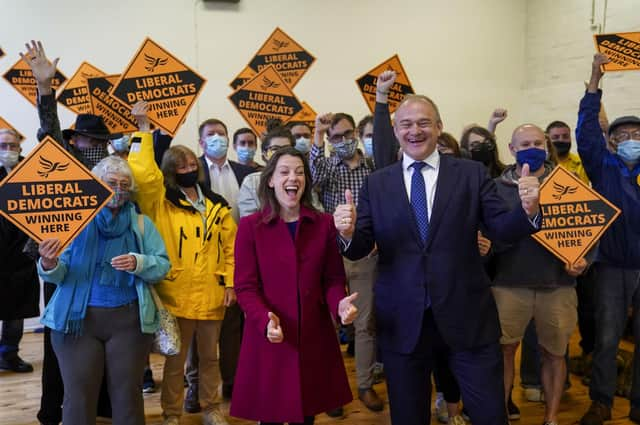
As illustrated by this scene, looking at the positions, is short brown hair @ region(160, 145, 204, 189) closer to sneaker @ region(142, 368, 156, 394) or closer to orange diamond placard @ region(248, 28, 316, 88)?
sneaker @ region(142, 368, 156, 394)

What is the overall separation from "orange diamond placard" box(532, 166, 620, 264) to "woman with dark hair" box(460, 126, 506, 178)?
2.09 ft

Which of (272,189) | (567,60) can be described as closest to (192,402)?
(272,189)

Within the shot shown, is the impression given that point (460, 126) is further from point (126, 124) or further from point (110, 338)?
point (110, 338)

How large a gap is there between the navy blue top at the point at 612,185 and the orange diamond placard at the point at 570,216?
0.36 m

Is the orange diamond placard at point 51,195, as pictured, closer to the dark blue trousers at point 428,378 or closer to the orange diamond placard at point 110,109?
the orange diamond placard at point 110,109

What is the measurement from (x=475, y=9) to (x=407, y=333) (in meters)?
6.31

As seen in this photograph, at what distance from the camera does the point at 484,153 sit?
3562mm

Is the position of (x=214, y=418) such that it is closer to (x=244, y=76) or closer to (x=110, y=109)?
(x=110, y=109)

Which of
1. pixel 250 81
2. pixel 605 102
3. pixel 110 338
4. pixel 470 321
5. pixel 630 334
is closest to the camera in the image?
pixel 470 321

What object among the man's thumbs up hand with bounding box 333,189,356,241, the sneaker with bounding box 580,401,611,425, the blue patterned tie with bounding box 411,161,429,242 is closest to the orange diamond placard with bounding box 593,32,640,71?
the sneaker with bounding box 580,401,611,425

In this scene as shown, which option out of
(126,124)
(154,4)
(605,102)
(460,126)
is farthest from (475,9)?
(126,124)

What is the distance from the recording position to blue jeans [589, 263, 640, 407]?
3260 millimetres

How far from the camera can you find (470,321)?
2.11 metres

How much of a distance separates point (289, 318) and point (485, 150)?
1.97 meters
